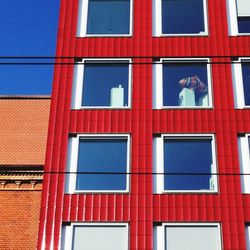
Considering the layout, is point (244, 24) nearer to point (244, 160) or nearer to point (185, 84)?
point (185, 84)

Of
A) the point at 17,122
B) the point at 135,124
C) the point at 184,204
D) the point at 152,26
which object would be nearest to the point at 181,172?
the point at 184,204

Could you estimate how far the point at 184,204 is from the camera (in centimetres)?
1639

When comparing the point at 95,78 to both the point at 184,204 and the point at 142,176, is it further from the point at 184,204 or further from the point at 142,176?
the point at 184,204

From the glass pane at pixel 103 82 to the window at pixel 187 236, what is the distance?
4818 mm

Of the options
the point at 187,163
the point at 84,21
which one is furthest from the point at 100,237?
the point at 84,21

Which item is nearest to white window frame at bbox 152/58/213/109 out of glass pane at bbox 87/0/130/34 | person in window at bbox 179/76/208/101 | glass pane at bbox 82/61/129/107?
person in window at bbox 179/76/208/101

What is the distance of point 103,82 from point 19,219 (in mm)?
6811

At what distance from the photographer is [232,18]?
19656 mm

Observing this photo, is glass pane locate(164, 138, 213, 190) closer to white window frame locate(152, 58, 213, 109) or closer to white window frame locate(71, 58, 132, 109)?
white window frame locate(152, 58, 213, 109)

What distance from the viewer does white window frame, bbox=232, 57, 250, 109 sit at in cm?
1800

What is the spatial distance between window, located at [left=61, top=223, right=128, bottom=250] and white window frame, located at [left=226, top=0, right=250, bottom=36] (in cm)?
845

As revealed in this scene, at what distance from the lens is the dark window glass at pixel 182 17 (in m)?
19.6

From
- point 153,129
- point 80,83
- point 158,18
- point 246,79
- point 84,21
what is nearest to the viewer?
point 153,129

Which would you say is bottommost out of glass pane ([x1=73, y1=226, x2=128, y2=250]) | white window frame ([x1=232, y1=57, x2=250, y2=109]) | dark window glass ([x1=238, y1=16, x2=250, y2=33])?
glass pane ([x1=73, y1=226, x2=128, y2=250])
